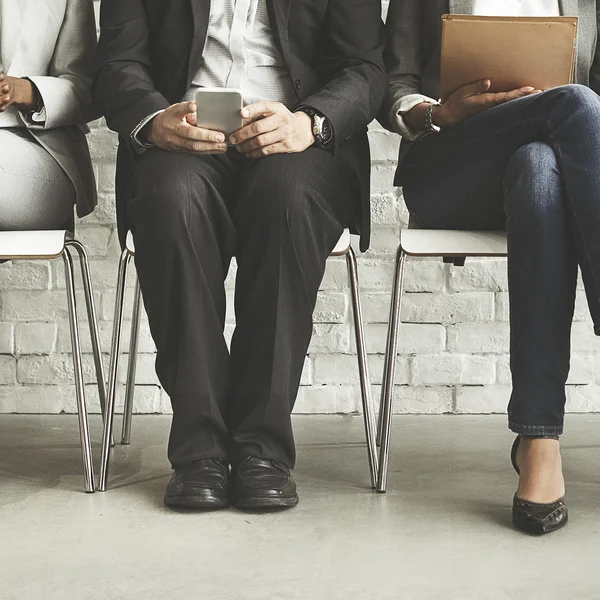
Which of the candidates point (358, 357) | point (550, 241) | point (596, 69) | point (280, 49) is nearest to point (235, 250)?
point (358, 357)

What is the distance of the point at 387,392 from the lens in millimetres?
1573

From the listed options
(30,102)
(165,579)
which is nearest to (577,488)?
(165,579)

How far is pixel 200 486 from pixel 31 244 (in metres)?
0.47

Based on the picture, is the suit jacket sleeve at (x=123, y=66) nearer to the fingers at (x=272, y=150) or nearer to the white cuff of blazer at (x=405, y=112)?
the fingers at (x=272, y=150)

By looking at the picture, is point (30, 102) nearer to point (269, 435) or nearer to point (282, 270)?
point (282, 270)

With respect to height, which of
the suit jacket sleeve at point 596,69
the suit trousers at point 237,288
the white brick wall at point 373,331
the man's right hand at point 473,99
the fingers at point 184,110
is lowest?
the white brick wall at point 373,331

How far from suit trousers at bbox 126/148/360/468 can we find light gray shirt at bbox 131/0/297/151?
0.21 meters

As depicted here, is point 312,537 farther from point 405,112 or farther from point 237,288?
point 405,112

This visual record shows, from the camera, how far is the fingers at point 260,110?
1435mm

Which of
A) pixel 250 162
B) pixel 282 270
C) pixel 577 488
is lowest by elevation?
pixel 577 488

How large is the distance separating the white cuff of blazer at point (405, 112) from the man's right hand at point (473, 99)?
111 millimetres

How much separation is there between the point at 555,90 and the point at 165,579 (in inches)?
33.7

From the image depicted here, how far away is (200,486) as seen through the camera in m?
1.40

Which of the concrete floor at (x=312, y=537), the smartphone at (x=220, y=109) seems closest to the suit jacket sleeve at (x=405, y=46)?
the smartphone at (x=220, y=109)
